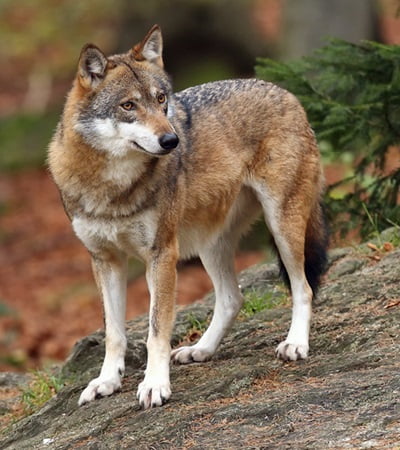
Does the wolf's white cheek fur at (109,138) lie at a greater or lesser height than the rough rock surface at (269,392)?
greater

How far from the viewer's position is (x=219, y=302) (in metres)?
6.88

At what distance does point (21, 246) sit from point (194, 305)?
9.29m

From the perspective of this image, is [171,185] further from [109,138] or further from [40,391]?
[40,391]

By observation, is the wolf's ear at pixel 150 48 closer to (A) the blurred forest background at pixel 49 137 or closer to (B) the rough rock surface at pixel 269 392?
(B) the rough rock surface at pixel 269 392

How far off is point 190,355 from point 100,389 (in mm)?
819

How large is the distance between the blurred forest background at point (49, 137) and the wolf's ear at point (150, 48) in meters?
3.98

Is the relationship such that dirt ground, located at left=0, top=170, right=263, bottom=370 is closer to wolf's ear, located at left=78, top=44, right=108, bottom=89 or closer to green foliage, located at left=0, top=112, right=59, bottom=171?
green foliage, located at left=0, top=112, right=59, bottom=171

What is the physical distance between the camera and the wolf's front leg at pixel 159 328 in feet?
18.5

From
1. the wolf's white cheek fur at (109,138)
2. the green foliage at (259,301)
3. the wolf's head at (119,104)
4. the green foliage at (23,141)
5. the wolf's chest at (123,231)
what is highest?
the wolf's head at (119,104)

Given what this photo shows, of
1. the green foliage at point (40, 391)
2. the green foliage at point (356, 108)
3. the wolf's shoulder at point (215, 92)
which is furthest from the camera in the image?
the green foliage at point (356, 108)

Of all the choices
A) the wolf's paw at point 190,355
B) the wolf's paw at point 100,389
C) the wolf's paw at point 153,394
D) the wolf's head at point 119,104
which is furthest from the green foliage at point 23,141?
the wolf's paw at point 153,394

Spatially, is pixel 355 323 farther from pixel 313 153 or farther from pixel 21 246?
pixel 21 246

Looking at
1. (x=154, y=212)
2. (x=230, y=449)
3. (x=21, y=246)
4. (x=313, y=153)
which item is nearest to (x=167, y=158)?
(x=154, y=212)

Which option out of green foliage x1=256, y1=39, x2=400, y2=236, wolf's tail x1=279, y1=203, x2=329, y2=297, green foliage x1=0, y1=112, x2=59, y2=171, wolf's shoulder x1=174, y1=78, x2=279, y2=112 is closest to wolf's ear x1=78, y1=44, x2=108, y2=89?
wolf's shoulder x1=174, y1=78, x2=279, y2=112
